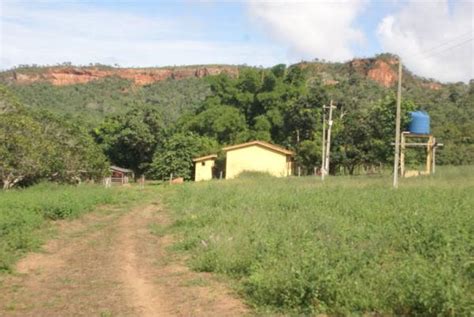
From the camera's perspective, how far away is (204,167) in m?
51.4

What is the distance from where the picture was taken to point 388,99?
4434 cm

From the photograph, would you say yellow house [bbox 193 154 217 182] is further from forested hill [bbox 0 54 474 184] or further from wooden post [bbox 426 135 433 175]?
wooden post [bbox 426 135 433 175]

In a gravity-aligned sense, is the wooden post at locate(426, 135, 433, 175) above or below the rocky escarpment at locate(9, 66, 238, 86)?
below

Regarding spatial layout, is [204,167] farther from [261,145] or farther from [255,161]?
[261,145]

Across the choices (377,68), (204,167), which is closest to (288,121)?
(204,167)

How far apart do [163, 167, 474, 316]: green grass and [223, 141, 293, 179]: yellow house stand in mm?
31789

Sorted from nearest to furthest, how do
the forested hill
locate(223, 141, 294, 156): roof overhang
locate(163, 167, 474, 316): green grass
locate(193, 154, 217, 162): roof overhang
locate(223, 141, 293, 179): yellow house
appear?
locate(163, 167, 474, 316): green grass
the forested hill
locate(223, 141, 294, 156): roof overhang
locate(223, 141, 293, 179): yellow house
locate(193, 154, 217, 162): roof overhang

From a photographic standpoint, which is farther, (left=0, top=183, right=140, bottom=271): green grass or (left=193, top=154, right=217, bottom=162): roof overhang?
(left=193, top=154, right=217, bottom=162): roof overhang

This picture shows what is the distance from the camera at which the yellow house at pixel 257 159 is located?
49.3 metres

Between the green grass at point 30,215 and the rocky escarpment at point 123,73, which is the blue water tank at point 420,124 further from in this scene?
the rocky escarpment at point 123,73

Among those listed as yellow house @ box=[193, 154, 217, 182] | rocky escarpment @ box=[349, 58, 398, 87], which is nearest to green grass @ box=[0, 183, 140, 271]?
Result: yellow house @ box=[193, 154, 217, 182]

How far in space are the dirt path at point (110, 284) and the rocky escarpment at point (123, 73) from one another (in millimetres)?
124139

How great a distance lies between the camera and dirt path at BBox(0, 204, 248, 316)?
8.12 m

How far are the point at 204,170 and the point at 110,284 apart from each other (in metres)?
41.7
